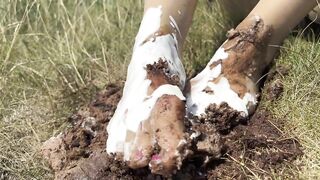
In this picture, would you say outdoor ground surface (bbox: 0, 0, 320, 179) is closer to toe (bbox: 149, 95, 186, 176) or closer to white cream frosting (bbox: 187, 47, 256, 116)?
white cream frosting (bbox: 187, 47, 256, 116)

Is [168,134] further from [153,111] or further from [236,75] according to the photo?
[236,75]

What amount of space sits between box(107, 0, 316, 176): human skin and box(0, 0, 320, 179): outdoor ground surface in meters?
0.07

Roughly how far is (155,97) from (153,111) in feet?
0.12

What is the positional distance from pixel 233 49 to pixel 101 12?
2.49ft

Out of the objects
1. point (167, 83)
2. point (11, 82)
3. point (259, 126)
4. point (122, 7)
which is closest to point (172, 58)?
point (167, 83)

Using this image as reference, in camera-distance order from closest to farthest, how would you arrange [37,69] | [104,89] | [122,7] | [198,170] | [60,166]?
[198,170] < [60,166] < [104,89] < [37,69] < [122,7]

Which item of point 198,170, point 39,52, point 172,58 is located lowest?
point 39,52

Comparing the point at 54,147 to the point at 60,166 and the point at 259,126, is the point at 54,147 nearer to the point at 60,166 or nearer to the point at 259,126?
the point at 60,166

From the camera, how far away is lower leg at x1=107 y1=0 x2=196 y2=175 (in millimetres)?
1170

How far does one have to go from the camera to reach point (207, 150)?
4.03 feet

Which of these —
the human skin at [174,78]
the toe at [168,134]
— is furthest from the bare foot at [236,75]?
the toe at [168,134]

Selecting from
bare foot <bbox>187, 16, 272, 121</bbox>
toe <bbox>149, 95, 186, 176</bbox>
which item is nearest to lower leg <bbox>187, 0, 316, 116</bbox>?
bare foot <bbox>187, 16, 272, 121</bbox>

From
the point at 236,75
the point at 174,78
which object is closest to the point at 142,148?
the point at 174,78

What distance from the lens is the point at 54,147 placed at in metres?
1.42
